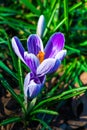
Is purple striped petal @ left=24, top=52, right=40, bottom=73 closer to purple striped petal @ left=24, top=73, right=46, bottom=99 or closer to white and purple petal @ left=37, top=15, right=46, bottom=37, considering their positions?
purple striped petal @ left=24, top=73, right=46, bottom=99

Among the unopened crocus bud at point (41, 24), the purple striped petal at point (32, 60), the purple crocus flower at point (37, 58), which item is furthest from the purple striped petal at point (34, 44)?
the unopened crocus bud at point (41, 24)

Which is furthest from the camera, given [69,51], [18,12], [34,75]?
[18,12]

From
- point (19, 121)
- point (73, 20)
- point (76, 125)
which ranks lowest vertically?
point (76, 125)

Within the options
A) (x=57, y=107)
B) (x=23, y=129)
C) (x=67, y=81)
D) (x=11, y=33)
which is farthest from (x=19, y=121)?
(x=11, y=33)

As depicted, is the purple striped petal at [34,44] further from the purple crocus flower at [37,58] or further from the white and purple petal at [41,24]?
the white and purple petal at [41,24]

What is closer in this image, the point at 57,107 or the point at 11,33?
the point at 57,107

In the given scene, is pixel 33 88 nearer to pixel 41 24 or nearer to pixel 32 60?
pixel 32 60

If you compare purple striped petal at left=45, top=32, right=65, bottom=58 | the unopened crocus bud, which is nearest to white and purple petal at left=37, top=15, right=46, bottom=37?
the unopened crocus bud

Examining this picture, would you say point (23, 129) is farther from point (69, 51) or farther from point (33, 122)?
point (69, 51)
